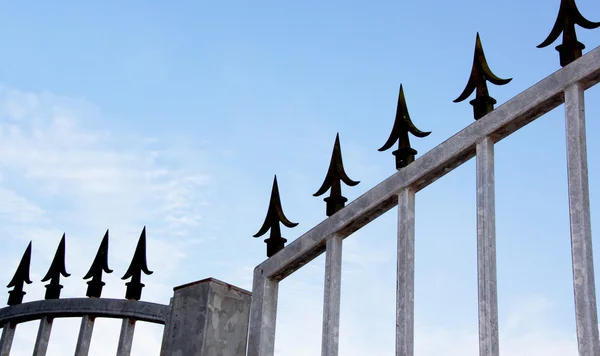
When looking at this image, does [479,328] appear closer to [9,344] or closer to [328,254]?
[328,254]

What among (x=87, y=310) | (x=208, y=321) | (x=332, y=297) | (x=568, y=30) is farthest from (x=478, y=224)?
(x=87, y=310)

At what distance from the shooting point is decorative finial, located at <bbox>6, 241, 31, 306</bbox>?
6.81 metres

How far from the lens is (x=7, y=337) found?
22.0ft

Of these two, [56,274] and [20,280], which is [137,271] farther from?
[20,280]

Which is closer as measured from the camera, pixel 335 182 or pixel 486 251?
pixel 486 251

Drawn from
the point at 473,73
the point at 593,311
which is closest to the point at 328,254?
the point at 473,73

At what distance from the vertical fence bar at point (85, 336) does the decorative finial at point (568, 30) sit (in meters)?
3.84

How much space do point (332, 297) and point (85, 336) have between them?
2.29m

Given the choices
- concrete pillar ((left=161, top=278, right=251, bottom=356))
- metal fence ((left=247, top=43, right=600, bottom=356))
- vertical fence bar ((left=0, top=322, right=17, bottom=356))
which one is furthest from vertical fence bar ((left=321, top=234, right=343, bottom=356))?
vertical fence bar ((left=0, top=322, right=17, bottom=356))

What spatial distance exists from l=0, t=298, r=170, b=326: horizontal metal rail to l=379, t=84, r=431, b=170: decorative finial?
2046 millimetres

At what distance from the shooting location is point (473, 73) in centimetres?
457

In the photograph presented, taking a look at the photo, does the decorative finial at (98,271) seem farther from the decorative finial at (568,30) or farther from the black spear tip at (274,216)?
the decorative finial at (568,30)

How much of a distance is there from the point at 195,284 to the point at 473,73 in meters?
2.24

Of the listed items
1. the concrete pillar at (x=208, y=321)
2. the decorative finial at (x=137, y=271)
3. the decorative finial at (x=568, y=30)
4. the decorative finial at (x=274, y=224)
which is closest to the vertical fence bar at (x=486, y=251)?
the decorative finial at (x=568, y=30)
